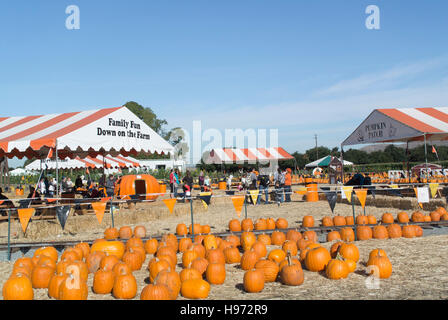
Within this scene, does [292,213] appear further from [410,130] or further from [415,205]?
[410,130]

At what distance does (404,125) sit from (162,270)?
13003 millimetres

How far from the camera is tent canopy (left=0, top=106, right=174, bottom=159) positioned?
1064 centimetres

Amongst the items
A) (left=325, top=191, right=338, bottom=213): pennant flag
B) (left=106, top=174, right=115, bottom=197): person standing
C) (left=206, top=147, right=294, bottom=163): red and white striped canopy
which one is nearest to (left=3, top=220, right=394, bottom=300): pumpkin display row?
(left=325, top=191, right=338, bottom=213): pennant flag

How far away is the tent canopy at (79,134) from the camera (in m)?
10.6

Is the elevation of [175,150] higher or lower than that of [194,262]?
higher

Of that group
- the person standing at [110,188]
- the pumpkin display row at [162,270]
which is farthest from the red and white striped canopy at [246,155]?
the pumpkin display row at [162,270]

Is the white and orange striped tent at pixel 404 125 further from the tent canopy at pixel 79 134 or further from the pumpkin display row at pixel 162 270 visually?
the pumpkin display row at pixel 162 270

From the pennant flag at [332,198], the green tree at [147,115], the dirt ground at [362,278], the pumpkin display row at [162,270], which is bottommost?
the dirt ground at [362,278]

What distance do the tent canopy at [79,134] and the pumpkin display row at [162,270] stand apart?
5030 mm

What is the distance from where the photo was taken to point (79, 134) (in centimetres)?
1109

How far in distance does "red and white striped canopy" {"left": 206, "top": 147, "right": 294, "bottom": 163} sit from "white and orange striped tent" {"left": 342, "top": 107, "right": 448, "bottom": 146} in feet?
64.0
